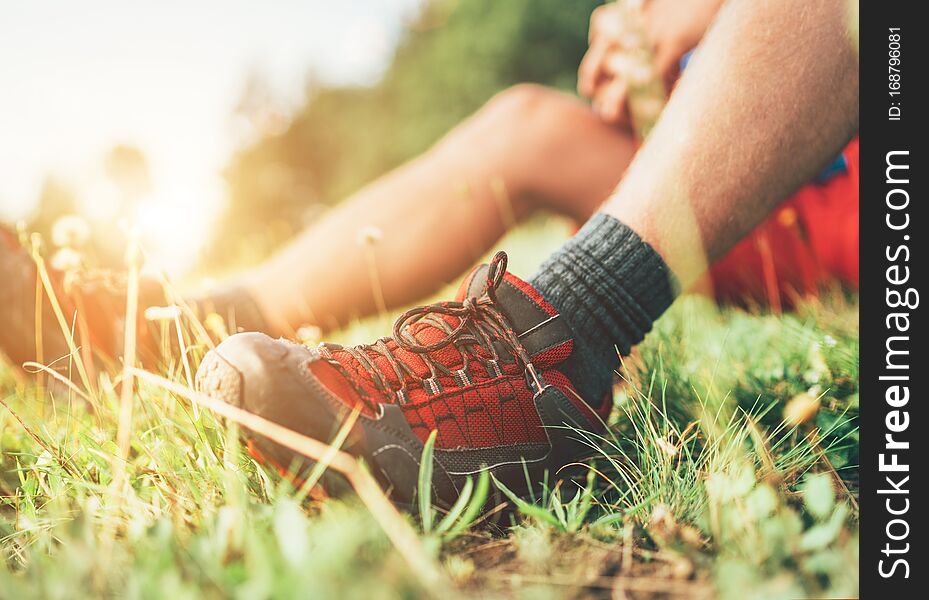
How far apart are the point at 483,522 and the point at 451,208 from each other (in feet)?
3.99

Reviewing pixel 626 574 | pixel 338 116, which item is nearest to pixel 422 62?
pixel 338 116

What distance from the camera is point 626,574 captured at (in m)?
0.77

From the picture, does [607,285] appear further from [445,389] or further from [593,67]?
[593,67]

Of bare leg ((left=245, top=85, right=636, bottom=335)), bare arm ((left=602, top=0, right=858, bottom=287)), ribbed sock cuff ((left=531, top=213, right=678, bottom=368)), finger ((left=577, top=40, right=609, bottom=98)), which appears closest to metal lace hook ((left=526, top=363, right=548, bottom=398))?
ribbed sock cuff ((left=531, top=213, right=678, bottom=368))

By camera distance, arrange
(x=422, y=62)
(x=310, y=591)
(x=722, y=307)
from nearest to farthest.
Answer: (x=310, y=591) → (x=722, y=307) → (x=422, y=62)

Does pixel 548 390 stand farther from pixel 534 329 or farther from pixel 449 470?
pixel 449 470

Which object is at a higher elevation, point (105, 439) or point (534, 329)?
point (534, 329)

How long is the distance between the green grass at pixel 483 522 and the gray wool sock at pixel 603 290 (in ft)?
0.33

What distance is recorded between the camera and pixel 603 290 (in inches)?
46.3

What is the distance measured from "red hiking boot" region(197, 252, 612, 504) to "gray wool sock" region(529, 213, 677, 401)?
4 cm

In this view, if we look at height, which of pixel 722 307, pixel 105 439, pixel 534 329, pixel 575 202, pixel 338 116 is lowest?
pixel 722 307

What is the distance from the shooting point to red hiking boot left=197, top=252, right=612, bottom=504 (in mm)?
907

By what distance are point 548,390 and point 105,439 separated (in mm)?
805
